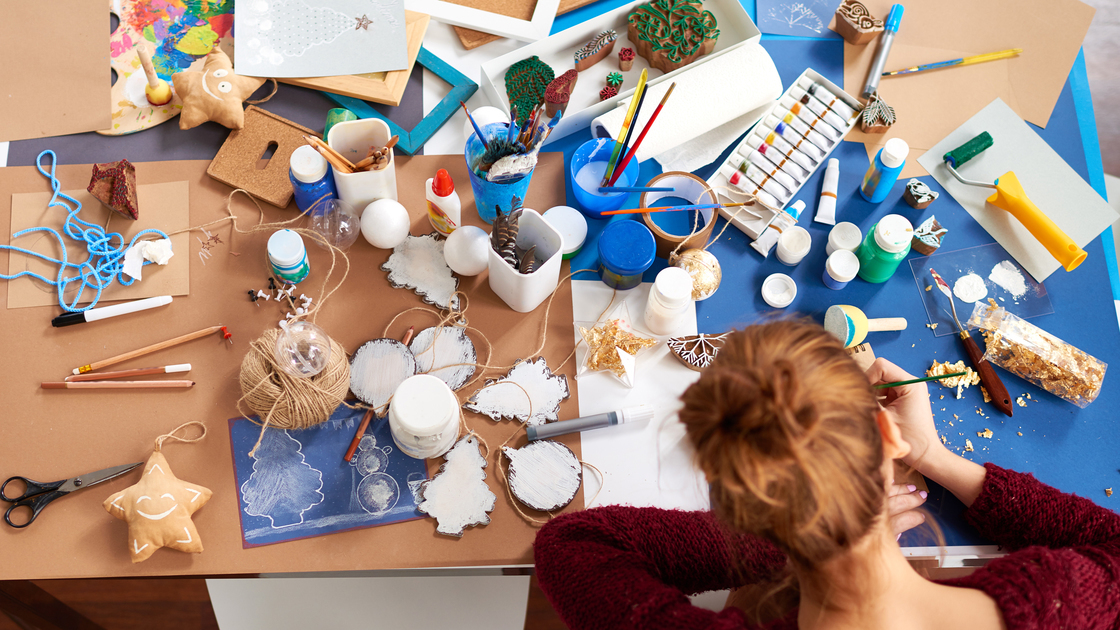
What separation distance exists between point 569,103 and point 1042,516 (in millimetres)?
1026

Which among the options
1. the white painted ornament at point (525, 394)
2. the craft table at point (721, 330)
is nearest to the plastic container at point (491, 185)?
the craft table at point (721, 330)

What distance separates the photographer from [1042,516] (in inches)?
37.6

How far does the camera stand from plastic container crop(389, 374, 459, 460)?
0.91 m

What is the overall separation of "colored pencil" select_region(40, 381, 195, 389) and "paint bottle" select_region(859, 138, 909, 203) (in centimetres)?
120

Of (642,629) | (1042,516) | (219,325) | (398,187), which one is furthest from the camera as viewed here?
(398,187)

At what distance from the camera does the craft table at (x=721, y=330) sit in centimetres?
96

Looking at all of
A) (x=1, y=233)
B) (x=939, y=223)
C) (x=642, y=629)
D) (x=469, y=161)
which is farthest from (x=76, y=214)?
(x=939, y=223)

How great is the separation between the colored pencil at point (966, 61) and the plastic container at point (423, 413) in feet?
3.53

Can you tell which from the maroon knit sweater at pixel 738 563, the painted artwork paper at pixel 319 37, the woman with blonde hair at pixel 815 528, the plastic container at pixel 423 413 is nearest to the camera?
the woman with blonde hair at pixel 815 528

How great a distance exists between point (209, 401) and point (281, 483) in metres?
0.18

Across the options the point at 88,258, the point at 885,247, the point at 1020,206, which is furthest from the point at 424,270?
the point at 1020,206

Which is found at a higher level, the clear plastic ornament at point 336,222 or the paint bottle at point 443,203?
the paint bottle at point 443,203

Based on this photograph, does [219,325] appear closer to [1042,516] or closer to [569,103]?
[569,103]

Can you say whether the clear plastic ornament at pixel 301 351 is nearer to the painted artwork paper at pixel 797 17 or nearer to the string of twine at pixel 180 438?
the string of twine at pixel 180 438
